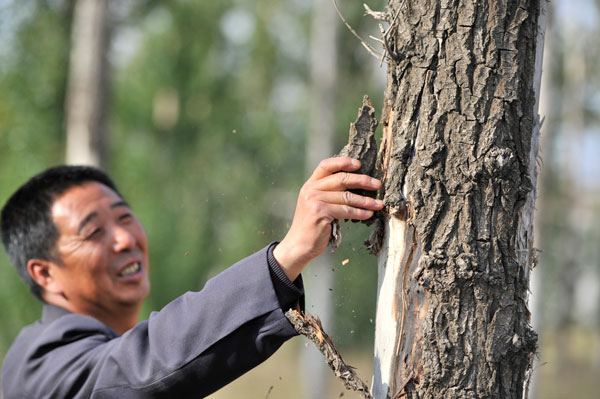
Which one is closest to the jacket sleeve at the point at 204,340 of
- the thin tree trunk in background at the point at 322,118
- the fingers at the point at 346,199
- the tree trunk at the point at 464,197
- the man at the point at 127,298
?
the man at the point at 127,298

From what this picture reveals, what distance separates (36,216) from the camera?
258cm

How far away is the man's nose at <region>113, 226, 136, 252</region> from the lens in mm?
2496

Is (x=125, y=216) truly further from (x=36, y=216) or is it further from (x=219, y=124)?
(x=219, y=124)

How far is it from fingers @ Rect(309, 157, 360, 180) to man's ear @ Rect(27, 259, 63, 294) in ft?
4.32

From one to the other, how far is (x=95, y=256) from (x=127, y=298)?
0.68ft

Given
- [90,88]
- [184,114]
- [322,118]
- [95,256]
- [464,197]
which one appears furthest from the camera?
[184,114]

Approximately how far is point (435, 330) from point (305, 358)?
10331 mm

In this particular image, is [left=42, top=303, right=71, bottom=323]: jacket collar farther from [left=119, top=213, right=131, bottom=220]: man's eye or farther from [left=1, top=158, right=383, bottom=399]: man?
[left=119, top=213, right=131, bottom=220]: man's eye

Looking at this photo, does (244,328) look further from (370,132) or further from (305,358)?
(305,358)

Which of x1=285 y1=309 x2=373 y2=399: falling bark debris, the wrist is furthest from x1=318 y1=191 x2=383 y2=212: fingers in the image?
x1=285 y1=309 x2=373 y2=399: falling bark debris

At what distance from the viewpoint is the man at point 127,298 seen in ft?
5.84

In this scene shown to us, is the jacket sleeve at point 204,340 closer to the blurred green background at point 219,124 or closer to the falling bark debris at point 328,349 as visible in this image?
the falling bark debris at point 328,349

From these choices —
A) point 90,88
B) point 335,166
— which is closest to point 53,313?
point 335,166

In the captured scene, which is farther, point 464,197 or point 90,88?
point 90,88
